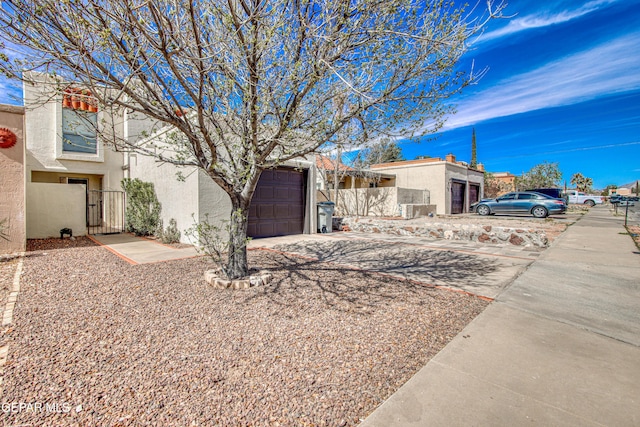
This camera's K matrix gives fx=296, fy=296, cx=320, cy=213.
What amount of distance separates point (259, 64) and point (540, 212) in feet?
62.0

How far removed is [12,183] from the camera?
6.45 metres

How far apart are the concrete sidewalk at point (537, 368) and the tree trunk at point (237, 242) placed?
2916mm

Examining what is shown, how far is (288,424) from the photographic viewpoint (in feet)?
5.93

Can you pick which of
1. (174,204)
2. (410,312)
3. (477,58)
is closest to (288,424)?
(410,312)

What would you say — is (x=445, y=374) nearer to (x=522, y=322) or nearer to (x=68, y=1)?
(x=522, y=322)

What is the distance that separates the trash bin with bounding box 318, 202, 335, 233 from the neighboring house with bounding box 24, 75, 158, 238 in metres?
6.67

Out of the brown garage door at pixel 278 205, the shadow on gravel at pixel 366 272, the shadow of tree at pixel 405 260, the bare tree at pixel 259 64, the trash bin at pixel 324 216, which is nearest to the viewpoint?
the bare tree at pixel 259 64

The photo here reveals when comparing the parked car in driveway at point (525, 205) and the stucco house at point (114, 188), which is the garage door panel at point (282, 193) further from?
the parked car in driveway at point (525, 205)

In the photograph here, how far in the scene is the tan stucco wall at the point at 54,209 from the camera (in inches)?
345

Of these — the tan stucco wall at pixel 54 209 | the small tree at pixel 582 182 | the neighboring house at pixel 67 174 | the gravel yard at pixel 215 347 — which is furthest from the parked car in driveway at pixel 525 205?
the small tree at pixel 582 182

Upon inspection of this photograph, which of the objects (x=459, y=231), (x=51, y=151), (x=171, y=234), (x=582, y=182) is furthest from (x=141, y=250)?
(x=582, y=182)

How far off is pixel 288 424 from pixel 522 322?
2.93m

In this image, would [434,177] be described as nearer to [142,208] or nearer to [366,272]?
[366,272]

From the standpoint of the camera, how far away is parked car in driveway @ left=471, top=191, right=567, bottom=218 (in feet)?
54.6
